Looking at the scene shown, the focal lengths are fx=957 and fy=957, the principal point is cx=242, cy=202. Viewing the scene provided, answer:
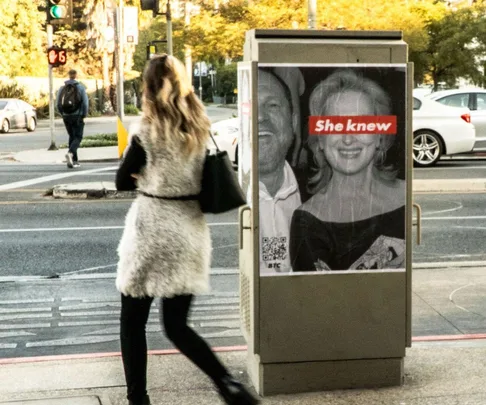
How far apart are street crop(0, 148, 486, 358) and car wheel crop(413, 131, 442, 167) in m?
4.46

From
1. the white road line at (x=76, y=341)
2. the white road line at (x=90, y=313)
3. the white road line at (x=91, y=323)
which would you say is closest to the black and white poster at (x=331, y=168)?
the white road line at (x=76, y=341)

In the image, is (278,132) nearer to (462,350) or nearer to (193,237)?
(193,237)

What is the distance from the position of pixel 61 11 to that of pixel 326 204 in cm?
1720

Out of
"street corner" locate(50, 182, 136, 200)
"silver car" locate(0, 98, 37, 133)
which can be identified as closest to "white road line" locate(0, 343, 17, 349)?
"street corner" locate(50, 182, 136, 200)

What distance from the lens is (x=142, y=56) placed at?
73125 millimetres

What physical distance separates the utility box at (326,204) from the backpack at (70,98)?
15022 mm

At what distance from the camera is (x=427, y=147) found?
18.7 m

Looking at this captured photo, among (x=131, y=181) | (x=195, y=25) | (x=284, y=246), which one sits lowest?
(x=284, y=246)

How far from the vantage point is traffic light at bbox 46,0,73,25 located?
20859 mm

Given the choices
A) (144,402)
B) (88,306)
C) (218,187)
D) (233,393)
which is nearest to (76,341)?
(88,306)

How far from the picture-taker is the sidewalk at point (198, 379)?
194 inches

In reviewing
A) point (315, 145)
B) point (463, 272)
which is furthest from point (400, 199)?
point (463, 272)

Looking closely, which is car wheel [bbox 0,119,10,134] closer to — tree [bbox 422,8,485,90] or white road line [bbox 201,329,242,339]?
tree [bbox 422,8,485,90]

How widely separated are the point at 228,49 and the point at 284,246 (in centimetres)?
3227
